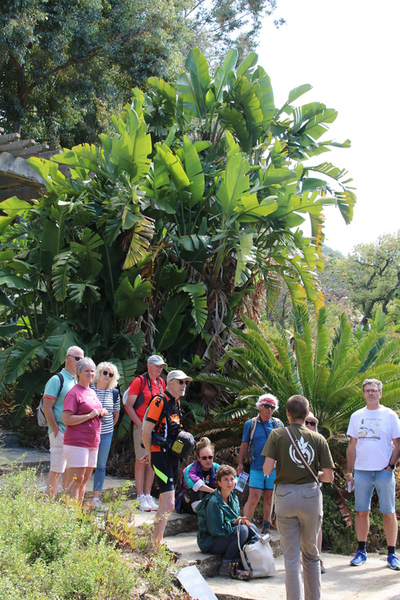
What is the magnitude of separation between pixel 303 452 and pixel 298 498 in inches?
13.7

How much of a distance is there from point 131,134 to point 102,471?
16.0 feet

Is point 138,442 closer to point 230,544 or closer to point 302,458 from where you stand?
point 230,544

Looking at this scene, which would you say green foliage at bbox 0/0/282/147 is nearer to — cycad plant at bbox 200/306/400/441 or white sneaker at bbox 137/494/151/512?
cycad plant at bbox 200/306/400/441

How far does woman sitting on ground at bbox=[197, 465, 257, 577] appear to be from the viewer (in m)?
5.75

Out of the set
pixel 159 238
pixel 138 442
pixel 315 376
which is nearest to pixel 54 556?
pixel 138 442

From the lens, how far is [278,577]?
5.82m

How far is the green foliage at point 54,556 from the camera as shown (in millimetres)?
3801

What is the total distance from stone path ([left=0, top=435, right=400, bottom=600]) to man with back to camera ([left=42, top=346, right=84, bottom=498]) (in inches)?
14.2

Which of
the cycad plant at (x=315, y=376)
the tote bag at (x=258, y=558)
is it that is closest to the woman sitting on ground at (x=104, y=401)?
the tote bag at (x=258, y=558)

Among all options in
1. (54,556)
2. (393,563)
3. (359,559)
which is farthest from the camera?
(359,559)

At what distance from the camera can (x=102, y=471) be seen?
21.8ft

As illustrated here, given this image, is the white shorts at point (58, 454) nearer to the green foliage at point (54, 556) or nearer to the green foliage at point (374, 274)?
the green foliage at point (54, 556)

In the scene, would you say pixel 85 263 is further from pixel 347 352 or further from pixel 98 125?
pixel 98 125

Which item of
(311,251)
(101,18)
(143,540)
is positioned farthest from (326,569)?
(101,18)
